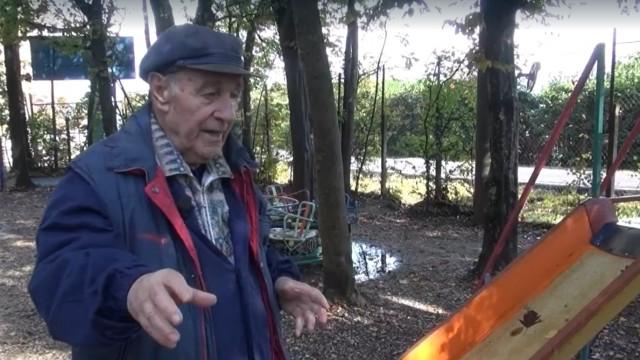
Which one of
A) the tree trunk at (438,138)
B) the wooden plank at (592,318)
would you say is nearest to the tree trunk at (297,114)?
the tree trunk at (438,138)

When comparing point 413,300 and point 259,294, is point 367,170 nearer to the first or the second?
point 413,300

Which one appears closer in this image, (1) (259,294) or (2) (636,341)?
(1) (259,294)

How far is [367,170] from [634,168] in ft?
13.7

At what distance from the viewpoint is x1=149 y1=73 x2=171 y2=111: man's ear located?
5.06 ft

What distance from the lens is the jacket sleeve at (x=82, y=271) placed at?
1224 millimetres

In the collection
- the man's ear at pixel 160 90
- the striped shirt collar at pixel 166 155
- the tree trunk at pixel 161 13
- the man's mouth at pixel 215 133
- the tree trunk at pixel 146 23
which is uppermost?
the tree trunk at pixel 146 23

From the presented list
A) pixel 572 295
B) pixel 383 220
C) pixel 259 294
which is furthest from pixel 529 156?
pixel 259 294

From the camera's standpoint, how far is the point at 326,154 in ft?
Answer: 15.8

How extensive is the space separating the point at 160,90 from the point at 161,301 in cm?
62

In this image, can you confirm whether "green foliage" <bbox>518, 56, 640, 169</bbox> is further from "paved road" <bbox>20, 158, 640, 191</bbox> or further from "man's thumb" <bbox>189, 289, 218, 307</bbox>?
"man's thumb" <bbox>189, 289, 218, 307</bbox>

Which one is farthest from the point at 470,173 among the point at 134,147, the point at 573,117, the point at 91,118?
the point at 134,147

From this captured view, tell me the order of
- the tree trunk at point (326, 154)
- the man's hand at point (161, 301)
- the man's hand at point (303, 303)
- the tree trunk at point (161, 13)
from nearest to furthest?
the man's hand at point (161, 301)
the man's hand at point (303, 303)
the tree trunk at point (326, 154)
the tree trunk at point (161, 13)

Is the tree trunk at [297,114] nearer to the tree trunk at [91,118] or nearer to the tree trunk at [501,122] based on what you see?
the tree trunk at [501,122]

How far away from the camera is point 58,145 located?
13797mm
